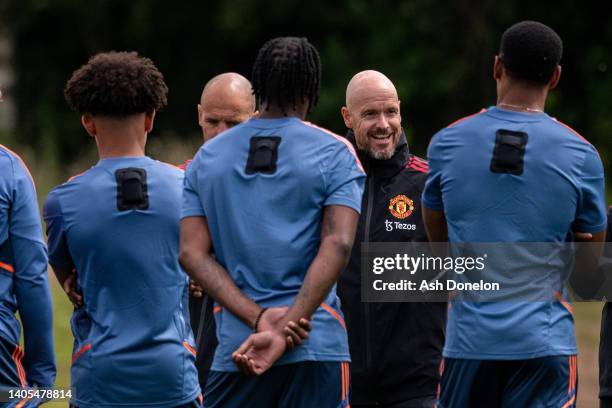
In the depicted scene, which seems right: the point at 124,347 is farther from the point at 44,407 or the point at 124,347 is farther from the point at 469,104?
the point at 469,104

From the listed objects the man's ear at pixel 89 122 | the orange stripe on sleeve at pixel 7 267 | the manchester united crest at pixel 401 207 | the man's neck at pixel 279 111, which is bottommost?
the orange stripe on sleeve at pixel 7 267

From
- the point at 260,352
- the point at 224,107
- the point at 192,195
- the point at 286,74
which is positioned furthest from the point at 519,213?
the point at 224,107

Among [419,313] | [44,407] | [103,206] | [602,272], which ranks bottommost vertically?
[44,407]

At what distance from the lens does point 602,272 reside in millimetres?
5285

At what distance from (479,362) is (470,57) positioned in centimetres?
1964

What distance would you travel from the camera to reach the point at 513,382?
4.93 meters

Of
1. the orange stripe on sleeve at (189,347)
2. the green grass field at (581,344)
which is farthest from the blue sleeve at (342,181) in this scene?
the green grass field at (581,344)

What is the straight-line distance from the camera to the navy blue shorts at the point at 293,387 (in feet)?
15.2

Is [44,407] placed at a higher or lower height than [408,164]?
lower

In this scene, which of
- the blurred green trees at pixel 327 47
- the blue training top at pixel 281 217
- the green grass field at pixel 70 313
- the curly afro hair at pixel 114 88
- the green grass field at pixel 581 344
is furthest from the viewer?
the blurred green trees at pixel 327 47

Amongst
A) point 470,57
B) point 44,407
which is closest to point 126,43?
point 470,57

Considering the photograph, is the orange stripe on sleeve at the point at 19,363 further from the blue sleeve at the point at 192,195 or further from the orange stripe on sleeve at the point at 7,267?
the blue sleeve at the point at 192,195

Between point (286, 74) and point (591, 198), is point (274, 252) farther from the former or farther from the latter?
point (591, 198)

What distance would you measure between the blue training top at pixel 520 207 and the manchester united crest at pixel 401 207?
1.35 metres
